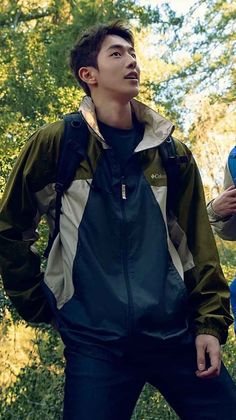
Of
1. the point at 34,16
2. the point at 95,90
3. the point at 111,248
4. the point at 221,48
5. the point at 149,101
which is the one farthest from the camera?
the point at 221,48

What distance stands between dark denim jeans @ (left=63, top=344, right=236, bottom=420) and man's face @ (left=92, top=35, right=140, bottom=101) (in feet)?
2.94

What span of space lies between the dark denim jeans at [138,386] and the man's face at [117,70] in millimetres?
897

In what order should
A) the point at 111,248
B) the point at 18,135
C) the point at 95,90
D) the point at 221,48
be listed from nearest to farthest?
the point at 111,248
the point at 95,90
the point at 18,135
the point at 221,48

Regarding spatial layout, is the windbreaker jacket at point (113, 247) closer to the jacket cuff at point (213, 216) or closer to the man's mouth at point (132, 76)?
the man's mouth at point (132, 76)

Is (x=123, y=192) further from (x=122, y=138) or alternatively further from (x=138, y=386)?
(x=138, y=386)

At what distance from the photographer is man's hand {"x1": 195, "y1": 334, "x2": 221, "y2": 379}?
8.29 ft

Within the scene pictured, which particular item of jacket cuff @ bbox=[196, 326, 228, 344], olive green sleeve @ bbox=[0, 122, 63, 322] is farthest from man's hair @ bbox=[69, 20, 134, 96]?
jacket cuff @ bbox=[196, 326, 228, 344]

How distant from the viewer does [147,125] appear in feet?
9.23

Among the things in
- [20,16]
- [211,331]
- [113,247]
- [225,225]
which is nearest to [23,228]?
[113,247]

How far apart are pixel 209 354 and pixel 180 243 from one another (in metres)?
0.39

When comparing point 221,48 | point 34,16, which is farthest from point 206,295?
point 221,48

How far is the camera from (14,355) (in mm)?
7055

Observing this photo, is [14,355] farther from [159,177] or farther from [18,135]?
[159,177]

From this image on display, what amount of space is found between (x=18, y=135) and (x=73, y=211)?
5612 millimetres
